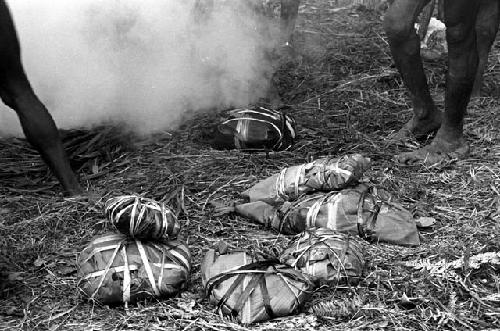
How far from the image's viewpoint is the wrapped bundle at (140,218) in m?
3.02

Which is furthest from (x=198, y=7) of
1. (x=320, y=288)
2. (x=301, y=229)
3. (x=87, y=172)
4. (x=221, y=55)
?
(x=320, y=288)

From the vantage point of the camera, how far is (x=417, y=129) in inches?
183

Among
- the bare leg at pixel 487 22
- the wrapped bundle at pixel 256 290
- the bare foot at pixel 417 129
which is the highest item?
the bare leg at pixel 487 22

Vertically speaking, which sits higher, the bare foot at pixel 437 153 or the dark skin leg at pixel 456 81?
the dark skin leg at pixel 456 81

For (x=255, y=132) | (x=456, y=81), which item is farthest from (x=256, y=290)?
(x=456, y=81)

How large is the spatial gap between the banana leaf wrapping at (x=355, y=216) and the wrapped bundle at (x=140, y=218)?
2.13 ft

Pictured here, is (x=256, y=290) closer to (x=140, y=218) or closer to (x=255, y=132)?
(x=140, y=218)

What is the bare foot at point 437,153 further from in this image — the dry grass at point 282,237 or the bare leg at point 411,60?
the bare leg at point 411,60

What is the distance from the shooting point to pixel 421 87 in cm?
448

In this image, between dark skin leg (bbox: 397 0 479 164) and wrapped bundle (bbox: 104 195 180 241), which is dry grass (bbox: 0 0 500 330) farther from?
wrapped bundle (bbox: 104 195 180 241)

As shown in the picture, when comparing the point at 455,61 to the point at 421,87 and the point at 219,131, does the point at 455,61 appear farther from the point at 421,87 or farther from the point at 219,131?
the point at 219,131

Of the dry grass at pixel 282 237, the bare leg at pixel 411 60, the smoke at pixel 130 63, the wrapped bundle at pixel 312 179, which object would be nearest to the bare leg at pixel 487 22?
the dry grass at pixel 282 237

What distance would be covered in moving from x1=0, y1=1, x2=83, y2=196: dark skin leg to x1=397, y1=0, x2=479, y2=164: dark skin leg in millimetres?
1929

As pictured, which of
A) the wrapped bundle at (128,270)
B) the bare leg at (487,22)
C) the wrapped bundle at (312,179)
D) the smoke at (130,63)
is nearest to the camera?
the wrapped bundle at (128,270)
